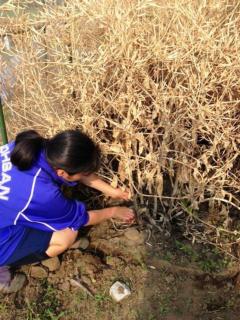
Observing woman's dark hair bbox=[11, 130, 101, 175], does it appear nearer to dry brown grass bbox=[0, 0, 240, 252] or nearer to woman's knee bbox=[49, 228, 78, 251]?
dry brown grass bbox=[0, 0, 240, 252]

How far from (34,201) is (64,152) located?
257 mm

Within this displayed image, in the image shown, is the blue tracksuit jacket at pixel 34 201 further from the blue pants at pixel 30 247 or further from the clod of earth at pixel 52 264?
the clod of earth at pixel 52 264

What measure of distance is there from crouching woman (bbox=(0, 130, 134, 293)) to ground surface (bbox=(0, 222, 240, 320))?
117 millimetres

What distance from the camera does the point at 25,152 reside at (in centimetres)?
171

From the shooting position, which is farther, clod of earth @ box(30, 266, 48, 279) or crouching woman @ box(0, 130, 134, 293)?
clod of earth @ box(30, 266, 48, 279)

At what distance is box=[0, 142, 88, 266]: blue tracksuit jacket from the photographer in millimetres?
1746

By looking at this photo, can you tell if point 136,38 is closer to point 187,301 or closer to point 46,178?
point 46,178

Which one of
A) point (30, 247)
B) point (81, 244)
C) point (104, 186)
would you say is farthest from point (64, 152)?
point (81, 244)

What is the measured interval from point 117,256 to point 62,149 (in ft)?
2.40

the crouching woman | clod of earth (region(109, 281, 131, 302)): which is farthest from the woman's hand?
clod of earth (region(109, 281, 131, 302))

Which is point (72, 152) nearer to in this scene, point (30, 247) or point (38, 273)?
point (30, 247)

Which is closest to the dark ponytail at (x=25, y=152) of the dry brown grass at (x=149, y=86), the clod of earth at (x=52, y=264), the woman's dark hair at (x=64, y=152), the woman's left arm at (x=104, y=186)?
the woman's dark hair at (x=64, y=152)

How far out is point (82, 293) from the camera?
6.58ft

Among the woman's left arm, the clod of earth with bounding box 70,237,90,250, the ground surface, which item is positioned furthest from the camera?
the clod of earth with bounding box 70,237,90,250
